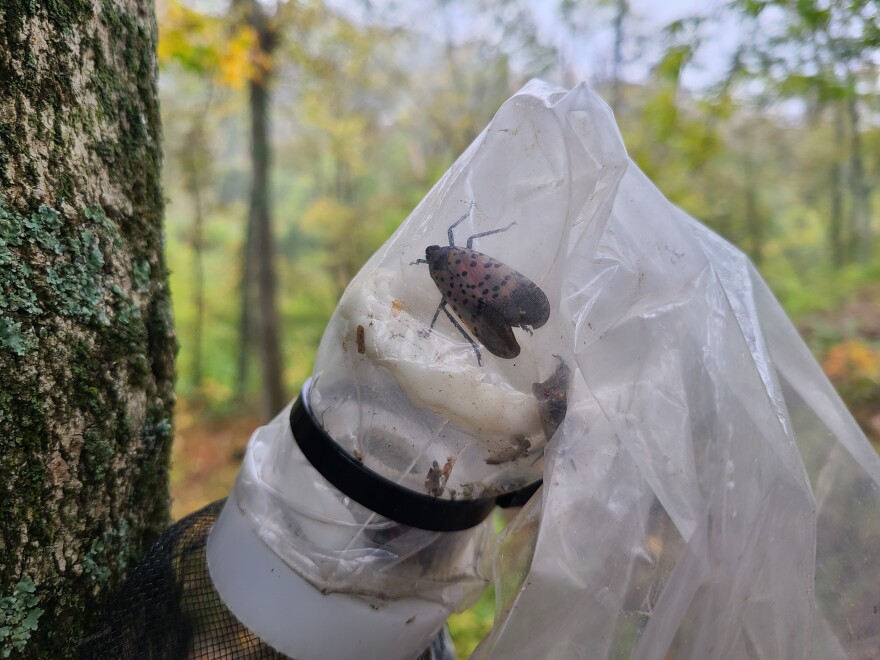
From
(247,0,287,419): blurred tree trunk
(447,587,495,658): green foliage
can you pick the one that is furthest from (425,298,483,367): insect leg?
(247,0,287,419): blurred tree trunk

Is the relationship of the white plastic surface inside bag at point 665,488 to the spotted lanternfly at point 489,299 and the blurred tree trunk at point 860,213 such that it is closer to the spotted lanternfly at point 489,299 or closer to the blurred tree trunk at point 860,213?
the spotted lanternfly at point 489,299

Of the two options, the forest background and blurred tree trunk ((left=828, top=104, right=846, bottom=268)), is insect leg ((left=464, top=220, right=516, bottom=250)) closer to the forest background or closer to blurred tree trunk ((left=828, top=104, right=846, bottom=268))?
the forest background

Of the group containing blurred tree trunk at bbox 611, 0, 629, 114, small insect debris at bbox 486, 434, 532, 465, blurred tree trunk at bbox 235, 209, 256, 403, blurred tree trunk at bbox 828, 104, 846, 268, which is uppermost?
blurred tree trunk at bbox 611, 0, 629, 114

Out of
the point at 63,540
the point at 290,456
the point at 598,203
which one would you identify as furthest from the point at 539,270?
the point at 63,540

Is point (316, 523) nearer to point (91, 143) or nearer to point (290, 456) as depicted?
point (290, 456)

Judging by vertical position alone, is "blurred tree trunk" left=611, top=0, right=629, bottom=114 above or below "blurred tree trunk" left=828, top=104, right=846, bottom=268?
above

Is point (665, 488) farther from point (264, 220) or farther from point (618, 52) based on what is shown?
point (264, 220)

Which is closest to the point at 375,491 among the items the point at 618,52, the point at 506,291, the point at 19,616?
the point at 506,291
